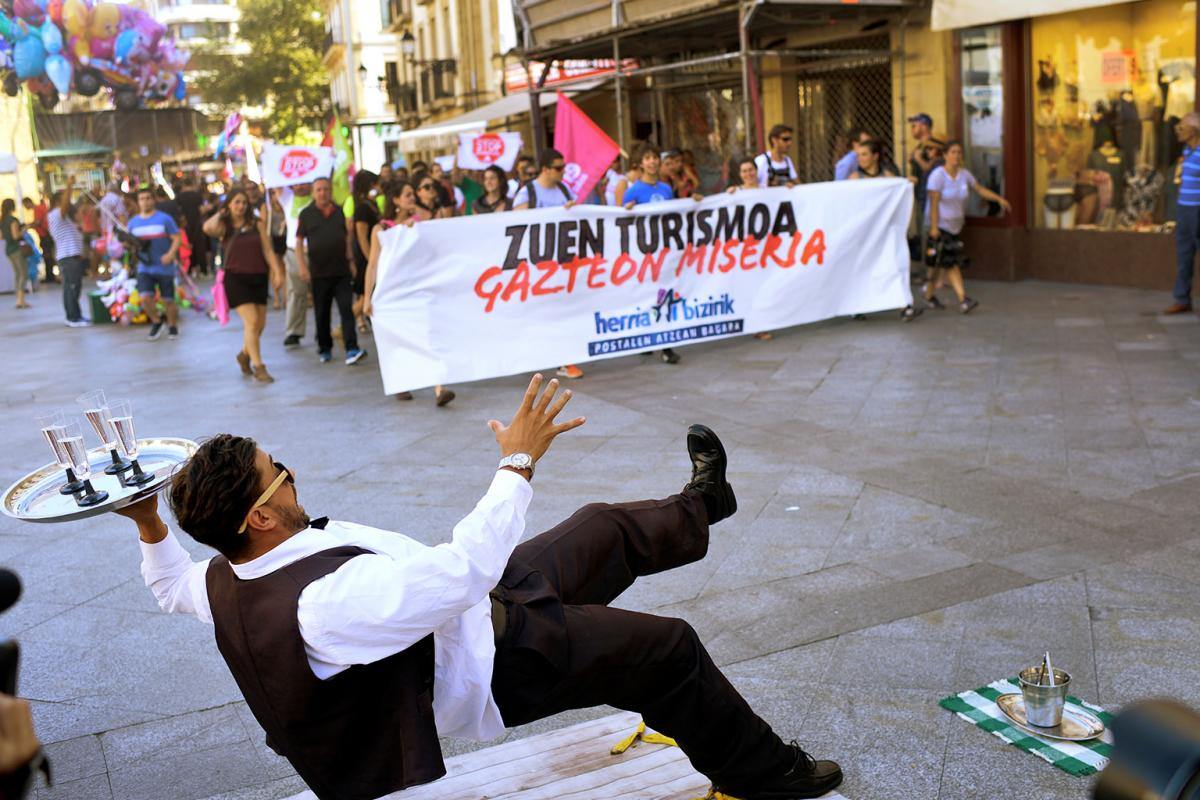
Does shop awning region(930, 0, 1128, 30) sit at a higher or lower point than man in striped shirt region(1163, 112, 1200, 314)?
higher

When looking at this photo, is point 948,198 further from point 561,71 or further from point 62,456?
point 62,456

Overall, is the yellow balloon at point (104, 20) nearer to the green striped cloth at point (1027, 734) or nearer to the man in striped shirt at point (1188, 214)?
the man in striped shirt at point (1188, 214)

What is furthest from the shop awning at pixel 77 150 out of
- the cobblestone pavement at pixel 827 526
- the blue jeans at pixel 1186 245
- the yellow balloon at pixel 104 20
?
the blue jeans at pixel 1186 245

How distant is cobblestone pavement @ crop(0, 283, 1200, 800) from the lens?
378 cm

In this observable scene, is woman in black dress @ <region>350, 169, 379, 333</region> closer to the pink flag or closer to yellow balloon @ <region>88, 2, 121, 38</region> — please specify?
the pink flag

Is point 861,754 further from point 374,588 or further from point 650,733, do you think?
point 374,588

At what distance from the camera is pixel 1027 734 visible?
349cm

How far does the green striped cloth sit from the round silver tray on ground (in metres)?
2.31

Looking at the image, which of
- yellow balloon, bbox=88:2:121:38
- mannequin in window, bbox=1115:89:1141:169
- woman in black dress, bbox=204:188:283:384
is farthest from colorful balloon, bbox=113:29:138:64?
mannequin in window, bbox=1115:89:1141:169

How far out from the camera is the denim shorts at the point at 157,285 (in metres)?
14.4

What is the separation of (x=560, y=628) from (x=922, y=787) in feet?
3.74

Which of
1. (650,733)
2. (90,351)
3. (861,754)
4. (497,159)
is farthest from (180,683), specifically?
(497,159)

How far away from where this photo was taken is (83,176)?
40.0m

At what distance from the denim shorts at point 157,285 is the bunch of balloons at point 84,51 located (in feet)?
30.4
